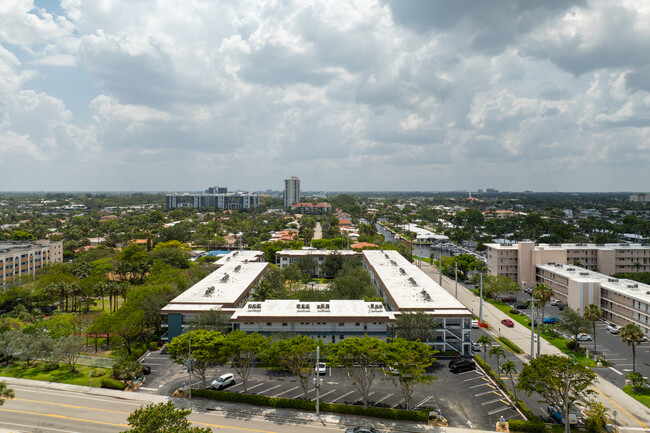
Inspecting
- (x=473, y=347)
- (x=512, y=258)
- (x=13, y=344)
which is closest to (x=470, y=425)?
(x=473, y=347)

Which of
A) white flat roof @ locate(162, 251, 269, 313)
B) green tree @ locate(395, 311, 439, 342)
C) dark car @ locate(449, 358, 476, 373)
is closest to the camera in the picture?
dark car @ locate(449, 358, 476, 373)

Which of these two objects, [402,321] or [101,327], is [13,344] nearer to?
[101,327]

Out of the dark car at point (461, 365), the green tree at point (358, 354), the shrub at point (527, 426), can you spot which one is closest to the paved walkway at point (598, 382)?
the shrub at point (527, 426)

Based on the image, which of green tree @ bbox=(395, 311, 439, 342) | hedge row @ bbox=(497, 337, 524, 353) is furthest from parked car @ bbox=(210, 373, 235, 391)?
hedge row @ bbox=(497, 337, 524, 353)

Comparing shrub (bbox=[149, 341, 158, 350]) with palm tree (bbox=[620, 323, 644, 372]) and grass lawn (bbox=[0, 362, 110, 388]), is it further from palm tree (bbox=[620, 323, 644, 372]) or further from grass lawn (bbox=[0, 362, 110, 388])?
palm tree (bbox=[620, 323, 644, 372])

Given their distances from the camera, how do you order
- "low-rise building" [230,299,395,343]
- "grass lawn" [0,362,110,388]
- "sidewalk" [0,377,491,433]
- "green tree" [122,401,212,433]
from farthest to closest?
"low-rise building" [230,299,395,343]
"grass lawn" [0,362,110,388]
"sidewalk" [0,377,491,433]
"green tree" [122,401,212,433]

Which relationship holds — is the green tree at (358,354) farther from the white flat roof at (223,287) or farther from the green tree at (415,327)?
the white flat roof at (223,287)

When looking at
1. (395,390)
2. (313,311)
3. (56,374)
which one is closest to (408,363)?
(395,390)
